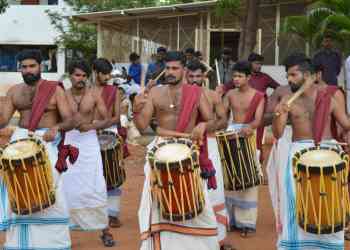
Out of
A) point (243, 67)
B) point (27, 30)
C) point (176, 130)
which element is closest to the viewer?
point (176, 130)

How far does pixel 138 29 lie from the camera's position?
70.7 feet

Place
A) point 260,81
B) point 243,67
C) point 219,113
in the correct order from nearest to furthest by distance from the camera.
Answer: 1. point 219,113
2. point 243,67
3. point 260,81

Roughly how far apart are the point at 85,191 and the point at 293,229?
100 inches

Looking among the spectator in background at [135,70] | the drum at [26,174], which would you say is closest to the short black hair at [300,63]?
the drum at [26,174]

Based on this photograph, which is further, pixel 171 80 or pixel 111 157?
pixel 111 157

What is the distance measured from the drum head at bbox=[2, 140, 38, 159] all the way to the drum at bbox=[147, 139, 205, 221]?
3.40 ft

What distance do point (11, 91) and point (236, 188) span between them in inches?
109

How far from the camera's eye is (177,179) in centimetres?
593

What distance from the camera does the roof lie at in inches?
751

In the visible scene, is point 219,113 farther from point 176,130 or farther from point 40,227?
point 40,227

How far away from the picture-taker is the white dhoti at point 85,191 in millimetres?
8023

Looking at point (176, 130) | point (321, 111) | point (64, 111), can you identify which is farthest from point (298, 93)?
point (64, 111)

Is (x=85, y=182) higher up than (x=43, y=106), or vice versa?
(x=43, y=106)

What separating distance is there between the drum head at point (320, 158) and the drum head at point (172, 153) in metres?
0.93
